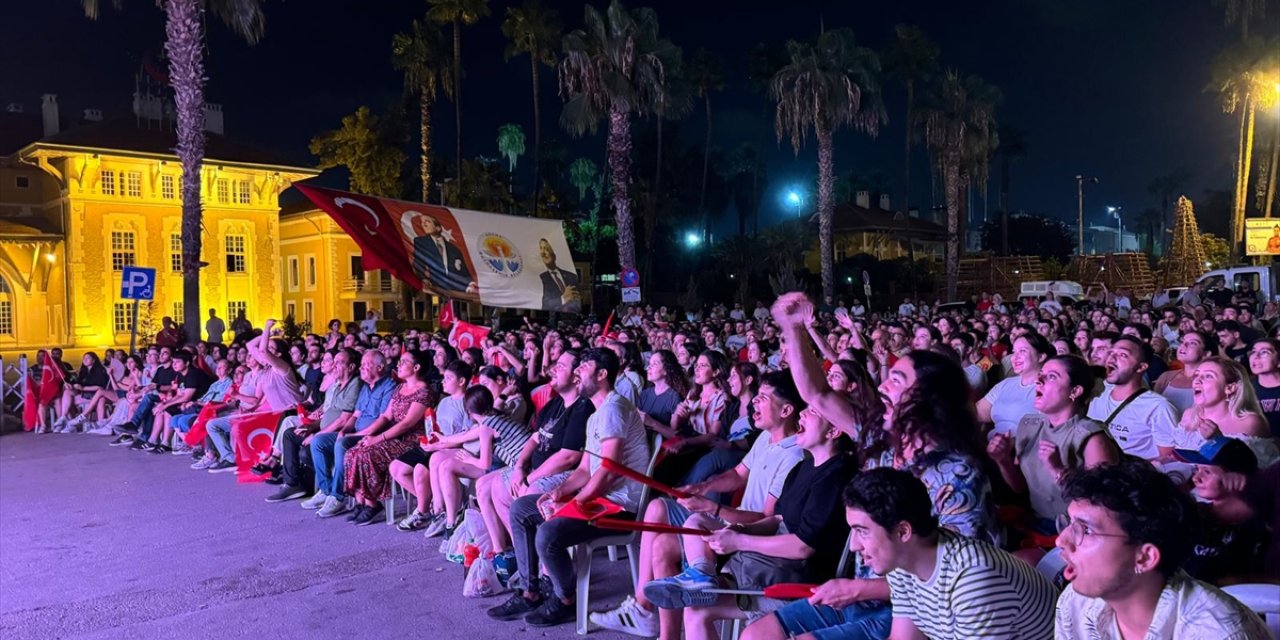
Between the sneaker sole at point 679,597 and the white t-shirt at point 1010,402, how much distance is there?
2.39m

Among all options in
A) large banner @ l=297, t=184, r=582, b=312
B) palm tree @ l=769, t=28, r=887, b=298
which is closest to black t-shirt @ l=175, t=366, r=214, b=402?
large banner @ l=297, t=184, r=582, b=312

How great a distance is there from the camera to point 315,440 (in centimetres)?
817

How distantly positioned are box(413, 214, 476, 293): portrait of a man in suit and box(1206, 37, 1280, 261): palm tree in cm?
3214

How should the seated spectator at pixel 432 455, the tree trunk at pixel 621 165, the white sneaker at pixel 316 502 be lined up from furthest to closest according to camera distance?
1. the tree trunk at pixel 621 165
2. the white sneaker at pixel 316 502
3. the seated spectator at pixel 432 455

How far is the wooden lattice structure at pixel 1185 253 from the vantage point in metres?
36.3

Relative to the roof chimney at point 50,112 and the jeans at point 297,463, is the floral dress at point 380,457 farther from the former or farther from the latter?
the roof chimney at point 50,112

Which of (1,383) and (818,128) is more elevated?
(818,128)

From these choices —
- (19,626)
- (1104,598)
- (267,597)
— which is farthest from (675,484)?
(19,626)

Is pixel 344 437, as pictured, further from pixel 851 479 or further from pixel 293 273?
pixel 293 273

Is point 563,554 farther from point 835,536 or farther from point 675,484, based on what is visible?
point 835,536

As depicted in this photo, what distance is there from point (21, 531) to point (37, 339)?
3228 centimetres

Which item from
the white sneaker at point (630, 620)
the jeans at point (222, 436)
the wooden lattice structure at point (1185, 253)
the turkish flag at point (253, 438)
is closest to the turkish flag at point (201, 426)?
the jeans at point (222, 436)

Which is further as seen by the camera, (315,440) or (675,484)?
(315,440)

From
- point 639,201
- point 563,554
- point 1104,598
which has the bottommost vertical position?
point 563,554
